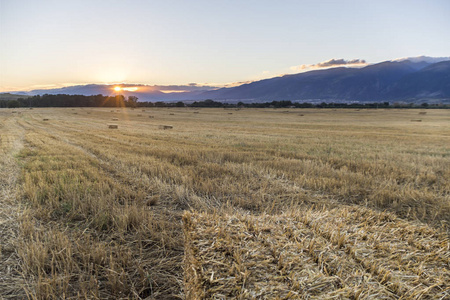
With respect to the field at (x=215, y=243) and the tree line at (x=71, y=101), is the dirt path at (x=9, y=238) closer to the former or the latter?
the field at (x=215, y=243)

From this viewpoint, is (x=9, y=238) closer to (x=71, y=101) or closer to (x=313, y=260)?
(x=313, y=260)

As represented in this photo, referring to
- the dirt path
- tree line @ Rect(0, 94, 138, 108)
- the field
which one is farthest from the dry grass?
tree line @ Rect(0, 94, 138, 108)

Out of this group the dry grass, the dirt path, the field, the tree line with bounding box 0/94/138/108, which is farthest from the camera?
the tree line with bounding box 0/94/138/108

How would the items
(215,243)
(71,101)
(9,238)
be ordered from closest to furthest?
(215,243)
(9,238)
(71,101)

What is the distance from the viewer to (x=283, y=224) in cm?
292

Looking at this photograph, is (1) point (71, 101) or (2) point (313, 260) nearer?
(2) point (313, 260)

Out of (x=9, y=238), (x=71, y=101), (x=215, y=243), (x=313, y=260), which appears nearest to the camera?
(x=313, y=260)

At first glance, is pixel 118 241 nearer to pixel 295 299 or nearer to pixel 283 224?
pixel 283 224

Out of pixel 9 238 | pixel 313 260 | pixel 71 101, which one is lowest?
pixel 9 238

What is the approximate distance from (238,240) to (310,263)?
2.33 ft

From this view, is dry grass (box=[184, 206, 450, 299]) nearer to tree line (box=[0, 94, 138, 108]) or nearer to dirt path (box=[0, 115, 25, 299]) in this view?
dirt path (box=[0, 115, 25, 299])

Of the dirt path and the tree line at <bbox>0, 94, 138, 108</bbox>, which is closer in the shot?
the dirt path

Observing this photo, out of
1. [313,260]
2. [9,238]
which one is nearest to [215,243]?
[313,260]

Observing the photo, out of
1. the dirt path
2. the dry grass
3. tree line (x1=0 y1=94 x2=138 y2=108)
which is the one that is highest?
tree line (x1=0 y1=94 x2=138 y2=108)
